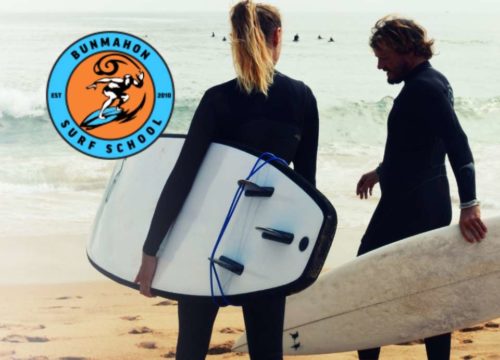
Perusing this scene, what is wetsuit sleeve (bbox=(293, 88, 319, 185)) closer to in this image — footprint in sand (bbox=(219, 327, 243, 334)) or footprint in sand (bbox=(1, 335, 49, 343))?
footprint in sand (bbox=(219, 327, 243, 334))

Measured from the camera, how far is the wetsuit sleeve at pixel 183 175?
5.93 ft

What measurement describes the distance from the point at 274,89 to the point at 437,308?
127cm

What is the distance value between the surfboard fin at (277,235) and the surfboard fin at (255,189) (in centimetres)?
8

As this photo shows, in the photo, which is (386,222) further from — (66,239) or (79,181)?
(79,181)

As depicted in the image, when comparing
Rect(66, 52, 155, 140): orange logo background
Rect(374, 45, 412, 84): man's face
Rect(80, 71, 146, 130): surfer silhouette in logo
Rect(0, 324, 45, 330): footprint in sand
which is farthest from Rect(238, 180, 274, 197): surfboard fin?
Rect(80, 71, 146, 130): surfer silhouette in logo

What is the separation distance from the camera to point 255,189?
1881mm

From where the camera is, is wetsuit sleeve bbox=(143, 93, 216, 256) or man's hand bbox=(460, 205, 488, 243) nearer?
wetsuit sleeve bbox=(143, 93, 216, 256)

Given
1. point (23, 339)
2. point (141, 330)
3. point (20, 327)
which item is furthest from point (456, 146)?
point (20, 327)

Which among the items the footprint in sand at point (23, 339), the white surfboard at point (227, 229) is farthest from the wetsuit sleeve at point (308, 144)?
Result: the footprint in sand at point (23, 339)

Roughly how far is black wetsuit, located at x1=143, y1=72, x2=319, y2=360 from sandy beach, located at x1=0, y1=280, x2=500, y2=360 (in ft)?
4.37

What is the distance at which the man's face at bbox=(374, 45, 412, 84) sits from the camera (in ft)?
8.27

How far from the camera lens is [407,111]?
2.42 m

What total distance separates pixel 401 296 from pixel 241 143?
1.21 metres

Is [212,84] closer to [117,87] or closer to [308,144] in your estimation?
[117,87]
